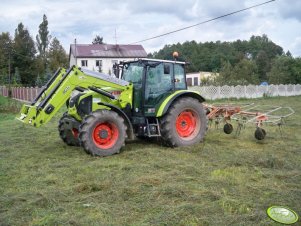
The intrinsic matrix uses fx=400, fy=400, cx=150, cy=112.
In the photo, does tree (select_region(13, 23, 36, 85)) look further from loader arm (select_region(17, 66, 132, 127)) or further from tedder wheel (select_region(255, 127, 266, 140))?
tedder wheel (select_region(255, 127, 266, 140))

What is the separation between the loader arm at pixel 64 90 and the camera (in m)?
7.87

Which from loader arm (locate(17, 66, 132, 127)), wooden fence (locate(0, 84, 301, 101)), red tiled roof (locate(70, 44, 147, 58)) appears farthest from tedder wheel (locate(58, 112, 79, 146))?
red tiled roof (locate(70, 44, 147, 58))

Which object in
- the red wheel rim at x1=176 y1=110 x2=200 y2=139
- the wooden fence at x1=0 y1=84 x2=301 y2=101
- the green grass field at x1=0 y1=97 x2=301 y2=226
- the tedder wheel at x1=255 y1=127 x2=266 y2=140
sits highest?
the wooden fence at x1=0 y1=84 x2=301 y2=101

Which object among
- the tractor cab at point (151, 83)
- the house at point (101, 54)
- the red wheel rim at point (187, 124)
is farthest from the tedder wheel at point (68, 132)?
the house at point (101, 54)

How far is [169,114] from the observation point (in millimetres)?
8750

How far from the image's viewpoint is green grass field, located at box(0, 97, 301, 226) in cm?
455

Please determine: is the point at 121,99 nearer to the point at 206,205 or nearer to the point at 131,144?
the point at 131,144

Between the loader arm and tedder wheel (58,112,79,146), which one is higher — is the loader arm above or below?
above

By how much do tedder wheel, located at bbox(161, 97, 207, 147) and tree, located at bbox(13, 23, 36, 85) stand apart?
4832 centimetres

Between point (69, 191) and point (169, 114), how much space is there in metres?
3.74

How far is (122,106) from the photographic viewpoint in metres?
8.69

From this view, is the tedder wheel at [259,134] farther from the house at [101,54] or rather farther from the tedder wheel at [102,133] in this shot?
the house at [101,54]

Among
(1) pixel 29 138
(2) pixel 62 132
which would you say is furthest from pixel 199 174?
(1) pixel 29 138

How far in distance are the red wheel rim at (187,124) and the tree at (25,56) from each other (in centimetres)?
4830
